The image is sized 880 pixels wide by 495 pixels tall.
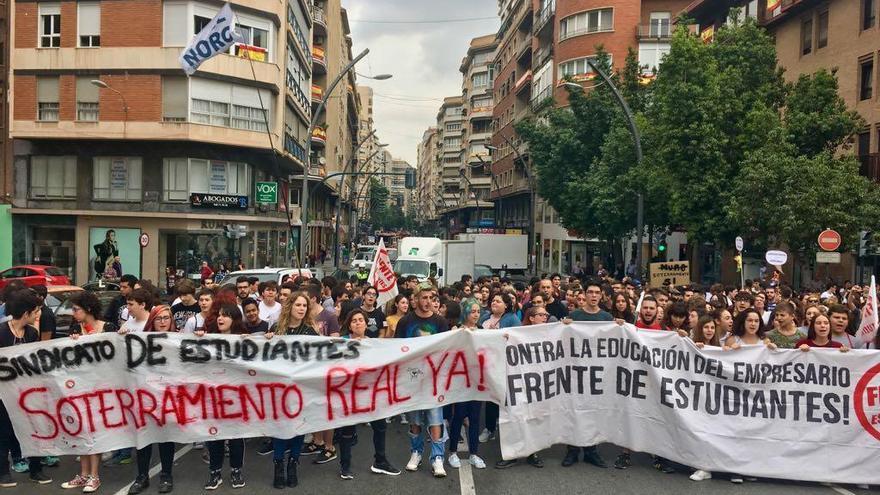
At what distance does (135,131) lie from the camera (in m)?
28.7

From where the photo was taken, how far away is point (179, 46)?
93.9ft

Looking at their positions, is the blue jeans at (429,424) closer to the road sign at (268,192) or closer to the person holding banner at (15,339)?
the person holding banner at (15,339)

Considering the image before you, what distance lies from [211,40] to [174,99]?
30.9 feet

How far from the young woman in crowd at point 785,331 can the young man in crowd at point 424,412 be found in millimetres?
3280

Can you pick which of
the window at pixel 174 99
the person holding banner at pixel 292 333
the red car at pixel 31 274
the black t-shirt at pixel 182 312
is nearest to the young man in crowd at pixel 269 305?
the black t-shirt at pixel 182 312

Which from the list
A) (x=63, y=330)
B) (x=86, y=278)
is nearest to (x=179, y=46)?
(x=86, y=278)

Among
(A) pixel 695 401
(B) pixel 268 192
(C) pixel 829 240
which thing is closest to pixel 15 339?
(A) pixel 695 401

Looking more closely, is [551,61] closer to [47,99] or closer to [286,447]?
[47,99]

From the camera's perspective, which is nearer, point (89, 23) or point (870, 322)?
point (870, 322)

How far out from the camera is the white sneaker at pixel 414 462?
6.68m

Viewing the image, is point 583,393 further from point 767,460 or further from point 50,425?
point 50,425

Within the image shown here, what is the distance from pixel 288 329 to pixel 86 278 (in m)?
27.3

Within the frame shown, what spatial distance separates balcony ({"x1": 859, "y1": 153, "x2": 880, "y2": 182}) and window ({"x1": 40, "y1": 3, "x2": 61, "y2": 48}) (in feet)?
97.9

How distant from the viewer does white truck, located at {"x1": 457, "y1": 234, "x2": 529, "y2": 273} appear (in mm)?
36031
